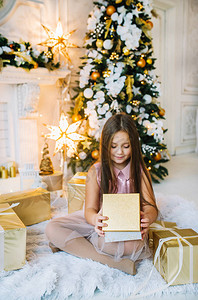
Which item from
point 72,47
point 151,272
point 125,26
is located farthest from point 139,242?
point 72,47

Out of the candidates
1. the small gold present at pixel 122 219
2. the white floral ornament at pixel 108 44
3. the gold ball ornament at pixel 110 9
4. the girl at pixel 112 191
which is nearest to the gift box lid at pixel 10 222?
the girl at pixel 112 191

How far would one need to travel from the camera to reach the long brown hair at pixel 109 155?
4.54 ft

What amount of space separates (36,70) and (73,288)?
1871 mm

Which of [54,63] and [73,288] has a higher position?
[54,63]

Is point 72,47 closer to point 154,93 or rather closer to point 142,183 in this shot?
point 154,93

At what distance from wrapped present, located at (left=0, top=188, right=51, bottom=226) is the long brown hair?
1.90ft

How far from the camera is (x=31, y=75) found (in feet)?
8.00

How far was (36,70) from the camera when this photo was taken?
2438mm

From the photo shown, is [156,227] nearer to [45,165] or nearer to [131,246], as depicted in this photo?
[131,246]

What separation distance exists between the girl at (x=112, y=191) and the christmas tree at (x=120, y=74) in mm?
999

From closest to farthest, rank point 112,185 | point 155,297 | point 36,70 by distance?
1. point 155,297
2. point 112,185
3. point 36,70

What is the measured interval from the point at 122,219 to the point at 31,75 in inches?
67.3

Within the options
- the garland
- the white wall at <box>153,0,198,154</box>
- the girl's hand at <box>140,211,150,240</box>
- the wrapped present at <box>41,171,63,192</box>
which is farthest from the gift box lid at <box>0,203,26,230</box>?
the white wall at <box>153,0,198,154</box>

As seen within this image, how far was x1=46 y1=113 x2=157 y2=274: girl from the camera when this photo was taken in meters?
1.30
